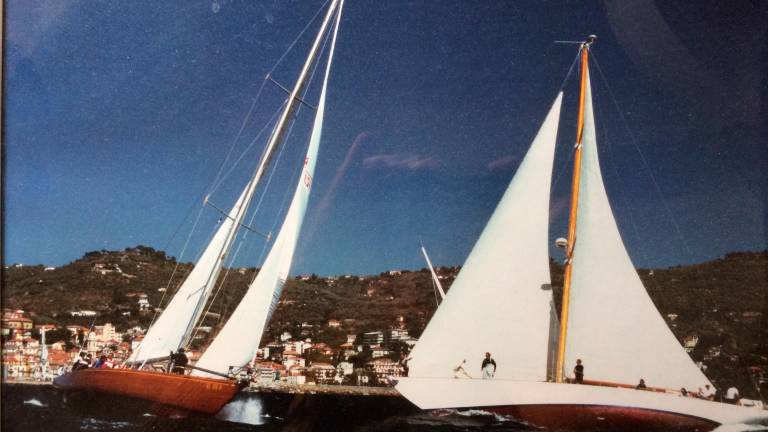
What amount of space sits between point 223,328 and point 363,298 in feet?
10.1

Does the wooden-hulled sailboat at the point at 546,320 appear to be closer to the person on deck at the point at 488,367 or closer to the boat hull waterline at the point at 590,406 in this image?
the boat hull waterline at the point at 590,406

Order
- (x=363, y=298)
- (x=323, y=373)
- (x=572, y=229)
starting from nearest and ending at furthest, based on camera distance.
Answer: (x=572, y=229)
(x=363, y=298)
(x=323, y=373)

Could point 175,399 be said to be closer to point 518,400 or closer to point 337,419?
point 337,419

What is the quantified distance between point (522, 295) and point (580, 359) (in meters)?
0.82

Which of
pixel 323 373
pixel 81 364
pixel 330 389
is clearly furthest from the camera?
pixel 323 373

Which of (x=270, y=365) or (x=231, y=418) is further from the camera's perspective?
(x=270, y=365)

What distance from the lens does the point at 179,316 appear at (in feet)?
23.6

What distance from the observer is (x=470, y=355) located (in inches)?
245

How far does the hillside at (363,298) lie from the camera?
6.71m

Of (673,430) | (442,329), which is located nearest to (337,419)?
(442,329)

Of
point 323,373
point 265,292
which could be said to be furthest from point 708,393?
Result: point 323,373

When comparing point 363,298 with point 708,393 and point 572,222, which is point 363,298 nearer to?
point 572,222

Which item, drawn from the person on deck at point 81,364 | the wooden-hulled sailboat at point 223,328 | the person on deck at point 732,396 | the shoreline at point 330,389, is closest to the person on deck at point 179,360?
the wooden-hulled sailboat at point 223,328

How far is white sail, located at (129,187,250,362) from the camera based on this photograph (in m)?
6.95
